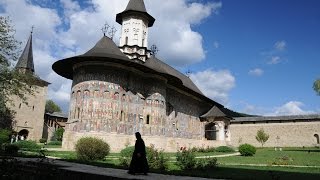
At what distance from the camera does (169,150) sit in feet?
89.9

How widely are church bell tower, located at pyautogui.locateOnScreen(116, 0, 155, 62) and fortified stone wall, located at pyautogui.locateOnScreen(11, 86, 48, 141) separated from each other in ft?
62.6

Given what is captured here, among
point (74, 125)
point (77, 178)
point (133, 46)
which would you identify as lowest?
point (77, 178)

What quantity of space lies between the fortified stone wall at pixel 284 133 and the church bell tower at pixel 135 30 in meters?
21.2

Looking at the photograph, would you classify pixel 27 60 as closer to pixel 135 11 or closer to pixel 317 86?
pixel 135 11

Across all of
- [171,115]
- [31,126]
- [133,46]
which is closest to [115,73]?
[133,46]

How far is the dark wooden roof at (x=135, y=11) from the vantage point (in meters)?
31.8

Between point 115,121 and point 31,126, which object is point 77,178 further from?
point 31,126

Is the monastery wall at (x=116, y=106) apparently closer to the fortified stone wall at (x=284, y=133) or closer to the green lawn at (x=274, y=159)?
the green lawn at (x=274, y=159)

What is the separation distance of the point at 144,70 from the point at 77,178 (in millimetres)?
19322

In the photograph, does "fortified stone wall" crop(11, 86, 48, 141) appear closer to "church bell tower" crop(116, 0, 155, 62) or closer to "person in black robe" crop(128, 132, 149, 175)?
"church bell tower" crop(116, 0, 155, 62)

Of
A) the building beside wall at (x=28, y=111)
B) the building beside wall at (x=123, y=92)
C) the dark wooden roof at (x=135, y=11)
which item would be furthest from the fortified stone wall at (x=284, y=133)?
the building beside wall at (x=28, y=111)

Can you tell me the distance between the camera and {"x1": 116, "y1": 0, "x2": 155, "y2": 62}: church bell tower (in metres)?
31.1

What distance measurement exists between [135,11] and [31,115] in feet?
77.2

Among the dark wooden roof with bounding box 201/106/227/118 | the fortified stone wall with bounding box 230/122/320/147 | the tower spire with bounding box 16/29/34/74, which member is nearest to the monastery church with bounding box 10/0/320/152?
the dark wooden roof with bounding box 201/106/227/118
